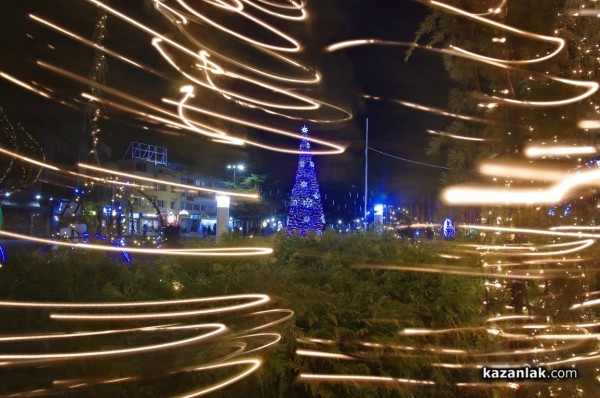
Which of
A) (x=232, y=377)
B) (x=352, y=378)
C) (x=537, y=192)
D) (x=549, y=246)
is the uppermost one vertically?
(x=537, y=192)

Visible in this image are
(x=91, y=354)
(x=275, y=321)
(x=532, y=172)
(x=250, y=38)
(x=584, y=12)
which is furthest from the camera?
(x=250, y=38)

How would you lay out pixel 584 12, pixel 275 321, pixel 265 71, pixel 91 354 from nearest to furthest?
pixel 91 354 < pixel 275 321 < pixel 584 12 < pixel 265 71

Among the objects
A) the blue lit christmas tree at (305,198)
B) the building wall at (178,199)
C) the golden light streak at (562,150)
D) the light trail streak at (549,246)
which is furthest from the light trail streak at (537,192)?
the building wall at (178,199)

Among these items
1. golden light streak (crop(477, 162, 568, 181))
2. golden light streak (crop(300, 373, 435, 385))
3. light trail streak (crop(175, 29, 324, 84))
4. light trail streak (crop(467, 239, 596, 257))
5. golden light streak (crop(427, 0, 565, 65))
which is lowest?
golden light streak (crop(300, 373, 435, 385))

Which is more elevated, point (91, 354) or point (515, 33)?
point (515, 33)

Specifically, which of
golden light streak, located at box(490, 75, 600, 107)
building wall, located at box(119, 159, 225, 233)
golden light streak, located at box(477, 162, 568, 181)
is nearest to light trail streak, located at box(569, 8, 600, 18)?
golden light streak, located at box(490, 75, 600, 107)

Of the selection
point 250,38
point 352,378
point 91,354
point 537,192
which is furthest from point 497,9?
point 91,354

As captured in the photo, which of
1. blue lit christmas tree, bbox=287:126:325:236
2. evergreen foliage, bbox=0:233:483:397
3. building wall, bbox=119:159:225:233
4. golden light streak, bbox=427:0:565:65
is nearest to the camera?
evergreen foliage, bbox=0:233:483:397

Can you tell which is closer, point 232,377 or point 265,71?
point 232,377

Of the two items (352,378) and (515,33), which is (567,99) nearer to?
(515,33)

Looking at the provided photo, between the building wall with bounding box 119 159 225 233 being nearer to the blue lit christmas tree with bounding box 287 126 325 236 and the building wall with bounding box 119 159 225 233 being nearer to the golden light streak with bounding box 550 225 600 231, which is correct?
the blue lit christmas tree with bounding box 287 126 325 236

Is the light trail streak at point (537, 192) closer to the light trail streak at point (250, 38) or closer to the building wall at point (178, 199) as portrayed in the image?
the light trail streak at point (250, 38)

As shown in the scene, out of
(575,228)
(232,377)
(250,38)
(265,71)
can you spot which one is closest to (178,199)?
(265,71)

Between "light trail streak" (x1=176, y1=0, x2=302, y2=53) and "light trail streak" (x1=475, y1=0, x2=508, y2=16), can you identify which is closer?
"light trail streak" (x1=475, y1=0, x2=508, y2=16)
